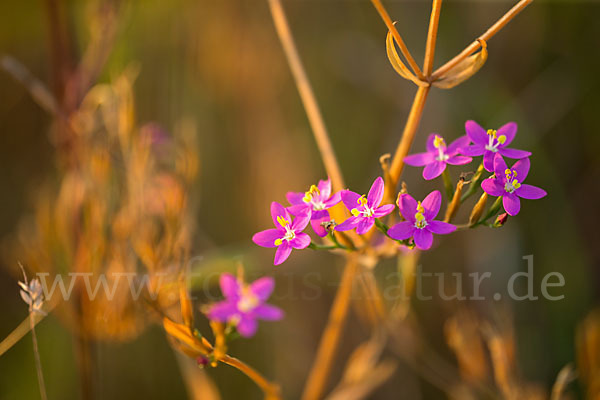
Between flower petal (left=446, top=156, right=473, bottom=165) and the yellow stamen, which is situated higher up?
flower petal (left=446, top=156, right=473, bottom=165)

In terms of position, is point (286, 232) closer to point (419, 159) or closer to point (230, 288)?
point (230, 288)

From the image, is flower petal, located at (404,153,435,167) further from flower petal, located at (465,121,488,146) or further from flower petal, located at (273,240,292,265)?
flower petal, located at (273,240,292,265)

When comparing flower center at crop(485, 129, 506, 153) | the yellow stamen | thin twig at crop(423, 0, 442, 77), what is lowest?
the yellow stamen

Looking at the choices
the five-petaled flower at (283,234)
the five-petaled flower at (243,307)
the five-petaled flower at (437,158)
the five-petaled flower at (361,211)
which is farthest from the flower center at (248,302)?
the five-petaled flower at (437,158)

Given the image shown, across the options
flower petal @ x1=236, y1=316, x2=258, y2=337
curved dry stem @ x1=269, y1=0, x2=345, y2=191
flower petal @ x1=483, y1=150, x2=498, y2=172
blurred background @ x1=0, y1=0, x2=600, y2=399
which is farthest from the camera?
blurred background @ x1=0, y1=0, x2=600, y2=399

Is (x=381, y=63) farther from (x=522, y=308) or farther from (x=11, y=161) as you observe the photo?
(x=11, y=161)

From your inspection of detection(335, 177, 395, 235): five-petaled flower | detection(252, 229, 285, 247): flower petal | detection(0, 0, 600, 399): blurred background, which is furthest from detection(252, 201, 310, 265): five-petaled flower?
detection(0, 0, 600, 399): blurred background
